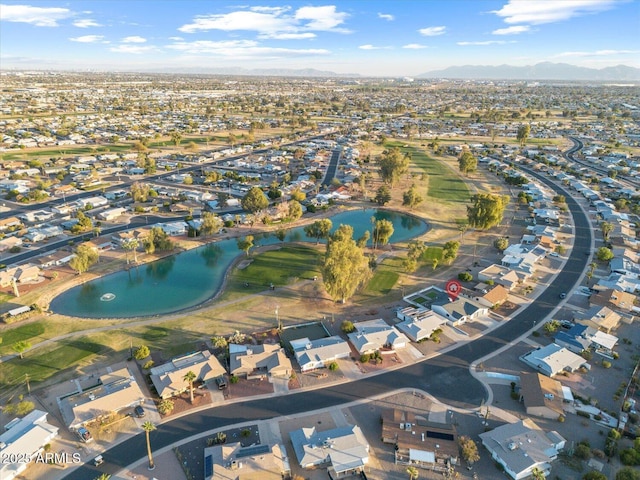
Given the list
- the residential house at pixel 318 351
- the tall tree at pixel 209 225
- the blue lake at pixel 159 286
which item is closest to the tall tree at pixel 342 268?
the residential house at pixel 318 351

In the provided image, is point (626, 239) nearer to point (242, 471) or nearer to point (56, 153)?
point (242, 471)

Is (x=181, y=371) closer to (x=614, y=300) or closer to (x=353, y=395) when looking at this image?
(x=353, y=395)

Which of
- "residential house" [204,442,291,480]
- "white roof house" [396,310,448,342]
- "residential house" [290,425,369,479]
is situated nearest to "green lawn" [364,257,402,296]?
"white roof house" [396,310,448,342]

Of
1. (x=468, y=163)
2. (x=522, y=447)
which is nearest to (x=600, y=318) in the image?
(x=522, y=447)

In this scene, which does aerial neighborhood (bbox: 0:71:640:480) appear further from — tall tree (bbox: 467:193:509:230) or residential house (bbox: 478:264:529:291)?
tall tree (bbox: 467:193:509:230)

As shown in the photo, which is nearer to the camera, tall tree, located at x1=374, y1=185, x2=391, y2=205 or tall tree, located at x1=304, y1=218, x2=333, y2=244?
tall tree, located at x1=304, y1=218, x2=333, y2=244

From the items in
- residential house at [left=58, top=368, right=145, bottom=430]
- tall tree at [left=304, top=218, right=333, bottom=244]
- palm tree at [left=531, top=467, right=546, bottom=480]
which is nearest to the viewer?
palm tree at [left=531, top=467, right=546, bottom=480]
